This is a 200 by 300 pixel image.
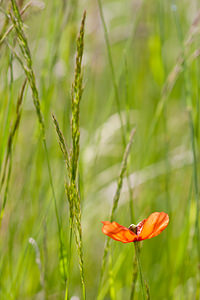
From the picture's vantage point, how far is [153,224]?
61cm

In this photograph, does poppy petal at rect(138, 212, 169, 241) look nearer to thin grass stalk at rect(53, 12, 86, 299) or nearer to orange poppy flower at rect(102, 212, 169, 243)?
orange poppy flower at rect(102, 212, 169, 243)

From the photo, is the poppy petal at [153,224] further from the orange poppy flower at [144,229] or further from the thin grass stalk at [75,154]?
the thin grass stalk at [75,154]

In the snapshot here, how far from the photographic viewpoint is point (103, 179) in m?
1.73

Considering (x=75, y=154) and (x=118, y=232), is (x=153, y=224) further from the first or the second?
(x=75, y=154)

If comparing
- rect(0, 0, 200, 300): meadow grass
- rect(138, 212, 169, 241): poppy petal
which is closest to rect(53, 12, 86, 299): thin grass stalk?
rect(0, 0, 200, 300): meadow grass

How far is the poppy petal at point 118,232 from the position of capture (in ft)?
1.86

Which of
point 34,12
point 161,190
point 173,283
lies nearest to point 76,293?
point 173,283

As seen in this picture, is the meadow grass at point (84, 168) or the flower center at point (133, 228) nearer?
the flower center at point (133, 228)

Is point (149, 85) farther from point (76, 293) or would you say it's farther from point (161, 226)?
point (161, 226)

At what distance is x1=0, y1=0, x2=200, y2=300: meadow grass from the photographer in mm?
768

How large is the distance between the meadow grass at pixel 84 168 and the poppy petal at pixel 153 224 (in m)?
0.05

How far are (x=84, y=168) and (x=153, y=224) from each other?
2.90 feet

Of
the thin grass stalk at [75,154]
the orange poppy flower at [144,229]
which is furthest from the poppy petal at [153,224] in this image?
the thin grass stalk at [75,154]

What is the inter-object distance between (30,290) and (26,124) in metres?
1.28
